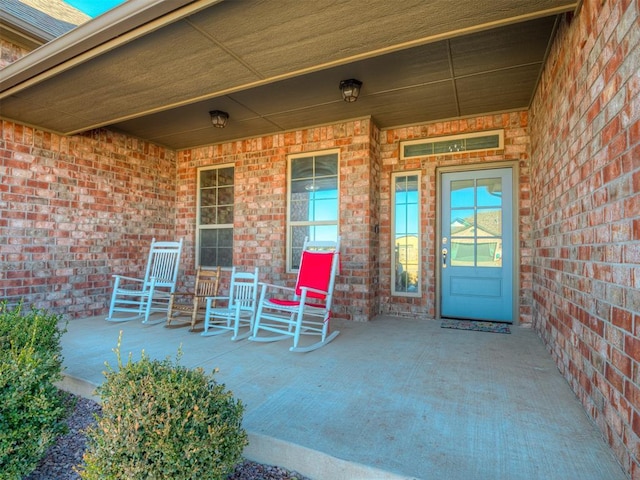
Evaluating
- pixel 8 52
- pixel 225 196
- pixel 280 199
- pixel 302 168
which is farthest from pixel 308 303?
pixel 8 52

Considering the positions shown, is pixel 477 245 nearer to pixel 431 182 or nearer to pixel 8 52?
pixel 431 182

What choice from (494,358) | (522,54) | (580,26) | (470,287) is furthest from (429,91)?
(494,358)

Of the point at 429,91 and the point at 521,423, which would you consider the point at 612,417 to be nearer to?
the point at 521,423

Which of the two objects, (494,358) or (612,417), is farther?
(494,358)

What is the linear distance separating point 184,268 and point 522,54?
5.28 meters

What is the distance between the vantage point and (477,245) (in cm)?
436

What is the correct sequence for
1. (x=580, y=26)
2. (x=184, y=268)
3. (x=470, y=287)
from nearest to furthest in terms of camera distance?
(x=580, y=26), (x=470, y=287), (x=184, y=268)

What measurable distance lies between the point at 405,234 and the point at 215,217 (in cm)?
303

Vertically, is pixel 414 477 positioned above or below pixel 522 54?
below

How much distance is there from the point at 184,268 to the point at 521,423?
5186 millimetres

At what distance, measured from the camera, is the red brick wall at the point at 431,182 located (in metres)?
4.09

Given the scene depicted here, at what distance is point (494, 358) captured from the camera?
2908 millimetres

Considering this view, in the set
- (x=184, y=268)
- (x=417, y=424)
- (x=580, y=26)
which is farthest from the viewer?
(x=184, y=268)

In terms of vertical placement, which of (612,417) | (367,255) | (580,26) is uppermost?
(580,26)
